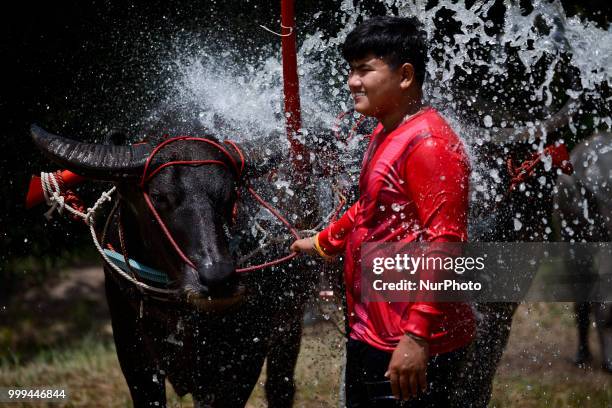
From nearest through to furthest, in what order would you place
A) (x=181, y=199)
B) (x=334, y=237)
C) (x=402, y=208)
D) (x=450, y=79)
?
(x=402, y=208)
(x=334, y=237)
(x=181, y=199)
(x=450, y=79)

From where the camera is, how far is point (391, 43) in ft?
7.60

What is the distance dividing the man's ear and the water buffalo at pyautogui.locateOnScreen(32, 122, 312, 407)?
0.89m

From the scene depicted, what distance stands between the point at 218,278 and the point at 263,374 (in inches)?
125

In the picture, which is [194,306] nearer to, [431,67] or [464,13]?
[431,67]

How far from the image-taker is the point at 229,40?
5508 millimetres

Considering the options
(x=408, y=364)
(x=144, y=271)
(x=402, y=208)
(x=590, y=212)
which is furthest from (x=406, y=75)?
(x=590, y=212)

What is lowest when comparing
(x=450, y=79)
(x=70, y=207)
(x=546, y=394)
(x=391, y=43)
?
(x=546, y=394)

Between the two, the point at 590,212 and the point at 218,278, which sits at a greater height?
the point at 590,212

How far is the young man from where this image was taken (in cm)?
218

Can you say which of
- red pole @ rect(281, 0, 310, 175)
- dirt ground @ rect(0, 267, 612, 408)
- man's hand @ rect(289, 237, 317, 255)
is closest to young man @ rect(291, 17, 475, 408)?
man's hand @ rect(289, 237, 317, 255)

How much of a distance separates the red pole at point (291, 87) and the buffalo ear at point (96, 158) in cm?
59

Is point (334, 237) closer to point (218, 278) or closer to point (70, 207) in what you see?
point (218, 278)

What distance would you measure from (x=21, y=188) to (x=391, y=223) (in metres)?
3.88

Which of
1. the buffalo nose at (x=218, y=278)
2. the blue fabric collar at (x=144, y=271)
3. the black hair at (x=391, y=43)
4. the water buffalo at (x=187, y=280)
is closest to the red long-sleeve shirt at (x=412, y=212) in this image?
the black hair at (x=391, y=43)
